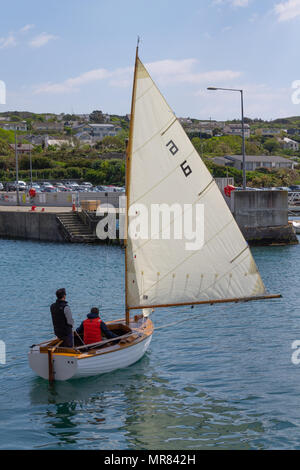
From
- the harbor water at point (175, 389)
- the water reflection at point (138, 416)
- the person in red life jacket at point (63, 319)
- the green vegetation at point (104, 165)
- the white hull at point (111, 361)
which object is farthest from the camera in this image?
the green vegetation at point (104, 165)

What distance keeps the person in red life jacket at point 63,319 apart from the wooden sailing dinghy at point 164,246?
0.25 meters

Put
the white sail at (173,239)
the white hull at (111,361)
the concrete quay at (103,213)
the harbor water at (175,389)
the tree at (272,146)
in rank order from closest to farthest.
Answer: the harbor water at (175,389) < the white hull at (111,361) < the white sail at (173,239) < the concrete quay at (103,213) < the tree at (272,146)

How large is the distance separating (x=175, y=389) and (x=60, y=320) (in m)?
3.55

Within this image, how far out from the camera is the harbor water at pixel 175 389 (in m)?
13.6

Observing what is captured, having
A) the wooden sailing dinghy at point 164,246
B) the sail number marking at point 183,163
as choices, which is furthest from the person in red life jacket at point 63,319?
the sail number marking at point 183,163

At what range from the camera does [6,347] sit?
68.4ft

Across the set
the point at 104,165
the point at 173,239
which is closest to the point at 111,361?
the point at 173,239

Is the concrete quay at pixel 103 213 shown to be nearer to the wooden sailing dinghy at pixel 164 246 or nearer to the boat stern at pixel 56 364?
the wooden sailing dinghy at pixel 164 246

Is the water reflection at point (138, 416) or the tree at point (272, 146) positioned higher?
the tree at point (272, 146)

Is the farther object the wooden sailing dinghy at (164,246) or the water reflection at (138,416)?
the wooden sailing dinghy at (164,246)

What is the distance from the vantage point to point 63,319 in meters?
16.0
